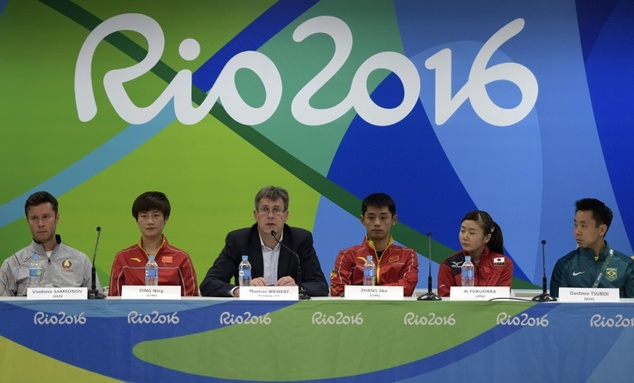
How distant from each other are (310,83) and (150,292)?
2.21 metres

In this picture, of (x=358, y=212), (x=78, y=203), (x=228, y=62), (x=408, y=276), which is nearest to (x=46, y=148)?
(x=78, y=203)

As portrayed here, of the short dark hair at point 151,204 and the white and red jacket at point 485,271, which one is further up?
the short dark hair at point 151,204

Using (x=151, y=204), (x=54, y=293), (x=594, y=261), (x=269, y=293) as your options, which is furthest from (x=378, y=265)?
(x=54, y=293)

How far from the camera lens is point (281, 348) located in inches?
136

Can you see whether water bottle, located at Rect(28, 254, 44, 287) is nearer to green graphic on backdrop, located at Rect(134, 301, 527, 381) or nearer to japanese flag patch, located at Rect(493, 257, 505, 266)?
green graphic on backdrop, located at Rect(134, 301, 527, 381)

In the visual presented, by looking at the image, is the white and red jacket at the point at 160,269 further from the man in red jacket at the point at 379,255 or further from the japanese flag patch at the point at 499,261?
the japanese flag patch at the point at 499,261

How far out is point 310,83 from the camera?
17.4ft

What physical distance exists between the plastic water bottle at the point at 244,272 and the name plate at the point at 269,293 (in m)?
0.51

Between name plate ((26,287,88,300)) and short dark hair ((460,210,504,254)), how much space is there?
2.01 meters

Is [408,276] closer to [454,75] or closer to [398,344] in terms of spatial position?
[398,344]

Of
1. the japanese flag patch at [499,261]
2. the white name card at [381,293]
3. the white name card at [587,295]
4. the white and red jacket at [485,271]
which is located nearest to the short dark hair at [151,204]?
the white name card at [381,293]

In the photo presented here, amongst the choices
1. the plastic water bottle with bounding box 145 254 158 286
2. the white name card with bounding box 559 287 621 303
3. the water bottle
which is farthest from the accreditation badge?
the water bottle

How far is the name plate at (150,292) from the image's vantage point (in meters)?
3.56

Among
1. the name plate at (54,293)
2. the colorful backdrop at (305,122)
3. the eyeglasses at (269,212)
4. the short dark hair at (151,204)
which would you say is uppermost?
the colorful backdrop at (305,122)
